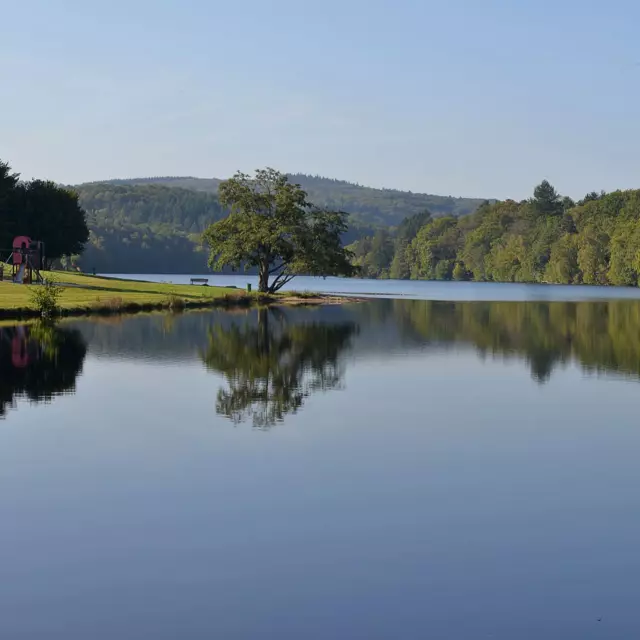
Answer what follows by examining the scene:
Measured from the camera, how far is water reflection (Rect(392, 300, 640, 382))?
4397 cm

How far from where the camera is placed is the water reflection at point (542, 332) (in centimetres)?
4397

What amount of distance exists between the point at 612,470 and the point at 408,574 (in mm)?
8407

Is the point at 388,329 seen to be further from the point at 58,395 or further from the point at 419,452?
the point at 419,452

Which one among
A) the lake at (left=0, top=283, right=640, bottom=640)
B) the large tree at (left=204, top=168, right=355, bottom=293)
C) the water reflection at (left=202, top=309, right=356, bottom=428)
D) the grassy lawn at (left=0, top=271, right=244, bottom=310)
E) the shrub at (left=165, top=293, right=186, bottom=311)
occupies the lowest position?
the lake at (left=0, top=283, right=640, bottom=640)

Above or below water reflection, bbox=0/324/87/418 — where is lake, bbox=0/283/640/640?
below

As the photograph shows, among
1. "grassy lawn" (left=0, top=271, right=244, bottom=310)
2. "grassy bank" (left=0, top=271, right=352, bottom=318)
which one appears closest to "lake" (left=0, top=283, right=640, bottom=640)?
"grassy bank" (left=0, top=271, right=352, bottom=318)

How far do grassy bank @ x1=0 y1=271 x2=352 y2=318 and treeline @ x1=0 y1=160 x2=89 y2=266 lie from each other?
10.6m

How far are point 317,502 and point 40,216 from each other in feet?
358

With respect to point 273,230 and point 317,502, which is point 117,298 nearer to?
point 273,230

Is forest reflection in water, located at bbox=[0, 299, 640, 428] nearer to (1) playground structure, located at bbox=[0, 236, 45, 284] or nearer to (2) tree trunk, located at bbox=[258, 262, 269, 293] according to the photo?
(1) playground structure, located at bbox=[0, 236, 45, 284]

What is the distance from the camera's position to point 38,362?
39.3 metres

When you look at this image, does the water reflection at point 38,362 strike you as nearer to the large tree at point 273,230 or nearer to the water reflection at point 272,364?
the water reflection at point 272,364

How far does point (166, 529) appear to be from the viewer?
15.7 metres

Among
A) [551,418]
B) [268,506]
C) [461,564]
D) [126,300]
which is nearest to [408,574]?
[461,564]
